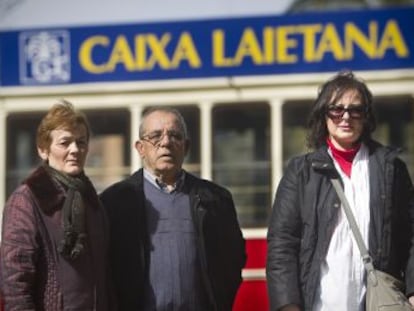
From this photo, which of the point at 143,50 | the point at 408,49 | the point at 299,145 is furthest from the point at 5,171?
the point at 408,49

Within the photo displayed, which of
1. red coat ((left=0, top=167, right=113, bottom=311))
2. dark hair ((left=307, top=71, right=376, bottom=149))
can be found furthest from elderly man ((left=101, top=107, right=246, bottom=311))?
dark hair ((left=307, top=71, right=376, bottom=149))

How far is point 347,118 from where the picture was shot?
3.04 m

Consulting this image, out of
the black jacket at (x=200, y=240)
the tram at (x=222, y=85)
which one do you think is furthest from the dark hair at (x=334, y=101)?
the tram at (x=222, y=85)

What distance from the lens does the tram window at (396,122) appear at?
5.22 meters

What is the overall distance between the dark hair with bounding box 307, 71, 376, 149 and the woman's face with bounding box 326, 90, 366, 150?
2 centimetres

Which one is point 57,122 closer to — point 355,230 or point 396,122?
point 355,230

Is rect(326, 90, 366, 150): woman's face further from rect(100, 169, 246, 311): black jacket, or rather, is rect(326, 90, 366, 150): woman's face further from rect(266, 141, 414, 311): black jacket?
rect(100, 169, 246, 311): black jacket

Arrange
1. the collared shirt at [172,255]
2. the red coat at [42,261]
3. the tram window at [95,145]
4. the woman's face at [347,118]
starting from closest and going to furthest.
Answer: the red coat at [42,261]
the woman's face at [347,118]
the collared shirt at [172,255]
the tram window at [95,145]

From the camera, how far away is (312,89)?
5227 mm

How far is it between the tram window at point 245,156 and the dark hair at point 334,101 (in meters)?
2.08

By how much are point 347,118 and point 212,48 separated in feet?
7.82

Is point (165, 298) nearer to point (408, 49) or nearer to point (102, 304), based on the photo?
point (102, 304)

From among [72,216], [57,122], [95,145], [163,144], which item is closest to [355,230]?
A: [163,144]

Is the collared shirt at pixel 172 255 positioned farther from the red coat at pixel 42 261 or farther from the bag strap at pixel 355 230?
the bag strap at pixel 355 230
